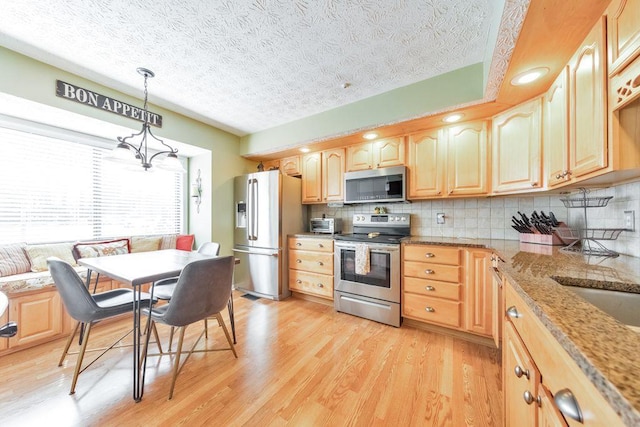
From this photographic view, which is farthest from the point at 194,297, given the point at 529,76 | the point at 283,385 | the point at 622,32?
the point at 529,76

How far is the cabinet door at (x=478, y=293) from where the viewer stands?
6.64 ft

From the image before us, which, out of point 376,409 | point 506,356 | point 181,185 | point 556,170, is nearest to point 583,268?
point 506,356

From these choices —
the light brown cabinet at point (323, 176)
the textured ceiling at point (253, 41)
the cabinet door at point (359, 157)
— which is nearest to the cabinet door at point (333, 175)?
the light brown cabinet at point (323, 176)

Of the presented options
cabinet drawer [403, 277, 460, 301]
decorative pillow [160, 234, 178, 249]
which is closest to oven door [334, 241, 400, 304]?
cabinet drawer [403, 277, 460, 301]

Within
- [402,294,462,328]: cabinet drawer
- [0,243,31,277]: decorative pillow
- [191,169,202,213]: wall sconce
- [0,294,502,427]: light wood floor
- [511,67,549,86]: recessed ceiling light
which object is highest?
[511,67,549,86]: recessed ceiling light

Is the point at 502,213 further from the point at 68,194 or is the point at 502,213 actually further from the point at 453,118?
the point at 68,194

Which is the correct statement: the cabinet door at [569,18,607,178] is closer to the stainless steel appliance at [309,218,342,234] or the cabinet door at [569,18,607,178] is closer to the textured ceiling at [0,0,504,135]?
the textured ceiling at [0,0,504,135]

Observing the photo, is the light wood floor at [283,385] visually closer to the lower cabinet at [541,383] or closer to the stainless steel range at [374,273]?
the stainless steel range at [374,273]

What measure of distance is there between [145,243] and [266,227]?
62.7 inches

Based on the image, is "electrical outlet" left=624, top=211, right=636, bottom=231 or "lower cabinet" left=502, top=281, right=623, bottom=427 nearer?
"lower cabinet" left=502, top=281, right=623, bottom=427

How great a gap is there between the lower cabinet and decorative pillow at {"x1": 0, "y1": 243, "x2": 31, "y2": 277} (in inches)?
147

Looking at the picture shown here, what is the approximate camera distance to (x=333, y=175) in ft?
10.6

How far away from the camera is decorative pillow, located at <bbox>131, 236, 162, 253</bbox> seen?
301 centimetres

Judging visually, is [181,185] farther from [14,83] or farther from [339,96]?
[339,96]
